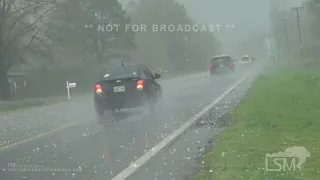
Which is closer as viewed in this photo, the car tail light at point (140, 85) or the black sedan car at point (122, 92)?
the black sedan car at point (122, 92)

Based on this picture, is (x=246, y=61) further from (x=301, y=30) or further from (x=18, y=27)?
(x=18, y=27)

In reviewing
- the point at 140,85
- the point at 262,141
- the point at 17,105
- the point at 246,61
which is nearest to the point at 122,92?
the point at 140,85

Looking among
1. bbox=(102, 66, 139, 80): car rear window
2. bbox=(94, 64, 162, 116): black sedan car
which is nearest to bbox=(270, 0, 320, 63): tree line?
bbox=(102, 66, 139, 80): car rear window

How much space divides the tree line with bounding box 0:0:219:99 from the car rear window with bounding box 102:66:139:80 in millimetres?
24224

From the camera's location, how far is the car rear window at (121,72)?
59.7 ft

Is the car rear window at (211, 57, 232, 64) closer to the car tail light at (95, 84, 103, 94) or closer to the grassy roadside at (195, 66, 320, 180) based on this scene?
the car tail light at (95, 84, 103, 94)

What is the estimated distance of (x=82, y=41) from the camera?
60438mm

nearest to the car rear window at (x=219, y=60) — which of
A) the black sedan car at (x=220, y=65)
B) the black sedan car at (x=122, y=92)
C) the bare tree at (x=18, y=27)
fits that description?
the black sedan car at (x=220, y=65)

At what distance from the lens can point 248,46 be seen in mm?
113062

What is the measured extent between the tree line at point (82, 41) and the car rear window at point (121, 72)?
2422cm

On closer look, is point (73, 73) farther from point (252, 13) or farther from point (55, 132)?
point (55, 132)

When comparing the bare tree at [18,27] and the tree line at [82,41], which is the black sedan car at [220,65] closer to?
the tree line at [82,41]

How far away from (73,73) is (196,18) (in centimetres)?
3154

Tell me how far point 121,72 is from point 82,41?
140 ft
